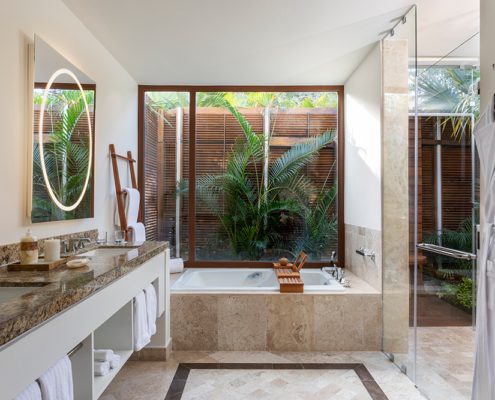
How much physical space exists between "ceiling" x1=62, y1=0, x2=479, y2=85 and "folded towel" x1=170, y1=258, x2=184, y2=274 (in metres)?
1.81

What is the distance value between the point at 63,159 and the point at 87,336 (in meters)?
1.18

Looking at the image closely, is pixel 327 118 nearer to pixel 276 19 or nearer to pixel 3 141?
pixel 276 19

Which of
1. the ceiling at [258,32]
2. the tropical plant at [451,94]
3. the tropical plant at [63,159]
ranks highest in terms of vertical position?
the ceiling at [258,32]

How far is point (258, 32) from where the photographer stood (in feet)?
8.25

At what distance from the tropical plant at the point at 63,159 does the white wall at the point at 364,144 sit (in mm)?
2152

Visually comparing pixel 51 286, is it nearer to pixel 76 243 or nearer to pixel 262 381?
pixel 76 243

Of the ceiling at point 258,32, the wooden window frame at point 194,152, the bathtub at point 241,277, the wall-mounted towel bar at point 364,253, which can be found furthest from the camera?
the wooden window frame at point 194,152

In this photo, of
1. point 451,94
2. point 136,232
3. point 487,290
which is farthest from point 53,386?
point 451,94

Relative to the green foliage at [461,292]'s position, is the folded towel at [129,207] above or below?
above

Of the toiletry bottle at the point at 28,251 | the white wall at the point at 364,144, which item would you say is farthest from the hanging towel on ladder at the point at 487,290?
the toiletry bottle at the point at 28,251

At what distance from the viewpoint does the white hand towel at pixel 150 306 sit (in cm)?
209

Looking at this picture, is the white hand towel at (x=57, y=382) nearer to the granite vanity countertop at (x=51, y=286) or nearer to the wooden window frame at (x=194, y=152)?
the granite vanity countertop at (x=51, y=286)

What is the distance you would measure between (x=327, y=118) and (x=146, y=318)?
2655 mm

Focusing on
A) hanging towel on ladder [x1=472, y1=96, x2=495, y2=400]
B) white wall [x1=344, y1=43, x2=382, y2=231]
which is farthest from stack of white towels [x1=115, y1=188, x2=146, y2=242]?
hanging towel on ladder [x1=472, y1=96, x2=495, y2=400]
